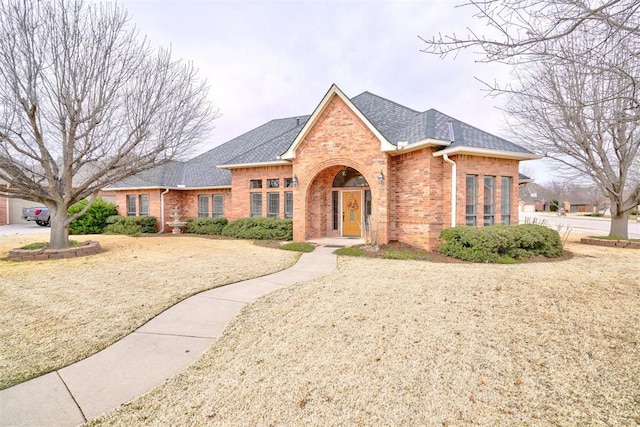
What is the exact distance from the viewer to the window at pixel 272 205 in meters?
16.3

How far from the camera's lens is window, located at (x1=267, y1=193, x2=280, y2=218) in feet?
53.4

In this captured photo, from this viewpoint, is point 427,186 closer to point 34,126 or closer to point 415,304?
point 415,304

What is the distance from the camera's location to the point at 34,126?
9.69m

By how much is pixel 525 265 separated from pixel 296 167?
939 cm

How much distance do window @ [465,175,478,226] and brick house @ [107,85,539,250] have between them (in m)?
0.04

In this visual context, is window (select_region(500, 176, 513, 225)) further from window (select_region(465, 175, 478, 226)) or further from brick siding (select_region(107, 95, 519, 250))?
window (select_region(465, 175, 478, 226))

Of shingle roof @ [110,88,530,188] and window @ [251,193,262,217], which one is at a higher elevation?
shingle roof @ [110,88,530,188]

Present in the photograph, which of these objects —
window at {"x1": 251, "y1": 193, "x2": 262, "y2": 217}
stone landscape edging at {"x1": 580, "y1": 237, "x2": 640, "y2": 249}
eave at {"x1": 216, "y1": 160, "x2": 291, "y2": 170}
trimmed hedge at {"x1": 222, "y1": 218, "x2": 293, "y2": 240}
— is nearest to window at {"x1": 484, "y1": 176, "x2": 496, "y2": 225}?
stone landscape edging at {"x1": 580, "y1": 237, "x2": 640, "y2": 249}

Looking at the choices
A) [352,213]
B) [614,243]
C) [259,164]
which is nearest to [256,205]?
[259,164]

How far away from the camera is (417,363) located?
135 inches

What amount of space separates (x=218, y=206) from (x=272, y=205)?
15.0 ft

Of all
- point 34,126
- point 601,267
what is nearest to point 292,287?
point 601,267

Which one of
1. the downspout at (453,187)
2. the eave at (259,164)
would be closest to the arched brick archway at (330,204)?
the eave at (259,164)

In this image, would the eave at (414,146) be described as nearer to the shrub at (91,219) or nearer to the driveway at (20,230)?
the shrub at (91,219)
